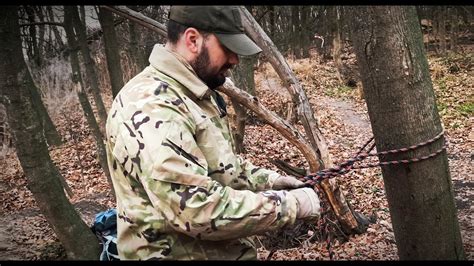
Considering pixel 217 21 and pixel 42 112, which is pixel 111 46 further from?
pixel 217 21

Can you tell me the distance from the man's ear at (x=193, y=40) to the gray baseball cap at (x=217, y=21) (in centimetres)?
3

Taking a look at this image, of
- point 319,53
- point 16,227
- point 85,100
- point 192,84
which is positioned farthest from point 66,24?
point 319,53

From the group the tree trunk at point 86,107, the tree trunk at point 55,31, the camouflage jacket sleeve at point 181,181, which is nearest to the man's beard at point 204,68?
the camouflage jacket sleeve at point 181,181

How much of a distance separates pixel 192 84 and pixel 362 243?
4023 millimetres

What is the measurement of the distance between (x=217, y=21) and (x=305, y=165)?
22.7 feet

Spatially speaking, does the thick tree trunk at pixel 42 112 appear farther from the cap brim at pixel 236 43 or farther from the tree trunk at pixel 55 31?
the cap brim at pixel 236 43

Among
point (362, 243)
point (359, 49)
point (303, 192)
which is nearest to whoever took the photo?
point (303, 192)

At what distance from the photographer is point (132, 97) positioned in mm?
1994

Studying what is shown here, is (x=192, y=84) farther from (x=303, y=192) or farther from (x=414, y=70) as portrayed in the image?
(x=414, y=70)

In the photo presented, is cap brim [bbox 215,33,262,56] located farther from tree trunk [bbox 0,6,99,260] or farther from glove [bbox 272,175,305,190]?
tree trunk [bbox 0,6,99,260]

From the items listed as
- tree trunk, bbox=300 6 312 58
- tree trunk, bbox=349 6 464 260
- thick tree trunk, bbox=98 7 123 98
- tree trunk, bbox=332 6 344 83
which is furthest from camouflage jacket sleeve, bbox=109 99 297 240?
tree trunk, bbox=300 6 312 58

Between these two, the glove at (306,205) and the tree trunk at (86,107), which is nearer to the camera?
the glove at (306,205)

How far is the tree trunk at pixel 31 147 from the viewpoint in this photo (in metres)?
3.50
